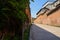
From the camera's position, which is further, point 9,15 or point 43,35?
point 43,35

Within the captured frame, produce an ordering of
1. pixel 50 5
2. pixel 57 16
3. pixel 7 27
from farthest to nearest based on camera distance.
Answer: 1. pixel 50 5
2. pixel 57 16
3. pixel 7 27

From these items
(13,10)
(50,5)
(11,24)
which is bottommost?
(11,24)

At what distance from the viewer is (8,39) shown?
550 centimetres

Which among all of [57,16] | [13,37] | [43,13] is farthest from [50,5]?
[13,37]

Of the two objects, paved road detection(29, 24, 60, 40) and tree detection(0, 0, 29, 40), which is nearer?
tree detection(0, 0, 29, 40)

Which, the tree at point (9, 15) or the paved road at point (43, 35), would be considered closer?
the tree at point (9, 15)

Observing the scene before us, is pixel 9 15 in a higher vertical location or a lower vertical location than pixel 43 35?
higher

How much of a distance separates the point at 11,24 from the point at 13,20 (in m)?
0.14

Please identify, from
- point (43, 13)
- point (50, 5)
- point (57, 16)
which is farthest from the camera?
point (43, 13)

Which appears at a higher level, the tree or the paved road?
the tree

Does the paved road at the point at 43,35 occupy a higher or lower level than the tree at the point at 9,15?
lower

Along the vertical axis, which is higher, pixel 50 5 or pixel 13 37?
pixel 50 5

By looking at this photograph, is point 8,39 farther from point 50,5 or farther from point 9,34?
point 50,5

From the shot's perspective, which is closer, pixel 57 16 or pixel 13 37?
pixel 13 37
